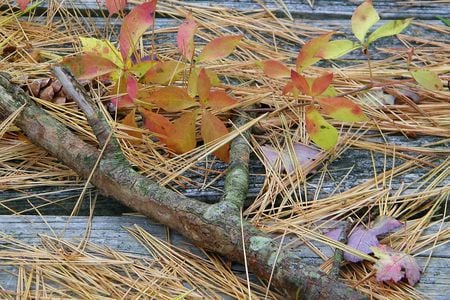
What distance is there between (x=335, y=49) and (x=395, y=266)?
61 centimetres

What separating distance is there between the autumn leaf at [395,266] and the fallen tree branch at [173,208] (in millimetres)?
117

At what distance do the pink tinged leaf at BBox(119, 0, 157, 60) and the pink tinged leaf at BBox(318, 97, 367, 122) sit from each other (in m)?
0.47

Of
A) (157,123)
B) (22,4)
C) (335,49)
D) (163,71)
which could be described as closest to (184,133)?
(157,123)

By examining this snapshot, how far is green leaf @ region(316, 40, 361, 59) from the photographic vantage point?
5.38ft

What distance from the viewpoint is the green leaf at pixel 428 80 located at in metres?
1.66

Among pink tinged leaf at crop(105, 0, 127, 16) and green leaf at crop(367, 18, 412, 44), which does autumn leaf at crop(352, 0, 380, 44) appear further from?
pink tinged leaf at crop(105, 0, 127, 16)

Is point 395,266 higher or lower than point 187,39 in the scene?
lower

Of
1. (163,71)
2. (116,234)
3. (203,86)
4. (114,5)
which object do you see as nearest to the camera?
(116,234)

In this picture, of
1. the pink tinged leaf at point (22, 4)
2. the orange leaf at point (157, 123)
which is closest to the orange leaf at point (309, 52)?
the orange leaf at point (157, 123)

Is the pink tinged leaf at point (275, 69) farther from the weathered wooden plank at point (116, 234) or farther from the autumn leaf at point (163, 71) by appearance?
the weathered wooden plank at point (116, 234)

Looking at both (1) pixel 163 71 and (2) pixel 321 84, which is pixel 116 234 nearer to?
(1) pixel 163 71

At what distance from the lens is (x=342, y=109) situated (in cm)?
152

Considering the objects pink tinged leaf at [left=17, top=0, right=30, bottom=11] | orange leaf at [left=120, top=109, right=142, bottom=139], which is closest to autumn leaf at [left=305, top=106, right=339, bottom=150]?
orange leaf at [left=120, top=109, right=142, bottom=139]

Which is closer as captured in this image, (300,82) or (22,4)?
(300,82)
